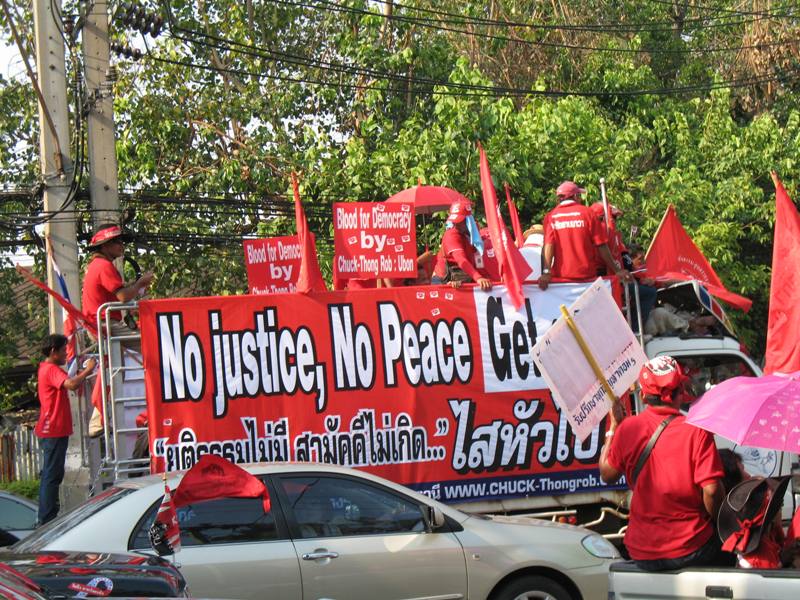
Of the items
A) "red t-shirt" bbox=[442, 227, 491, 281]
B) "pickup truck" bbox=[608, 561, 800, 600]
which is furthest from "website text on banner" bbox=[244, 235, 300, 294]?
"pickup truck" bbox=[608, 561, 800, 600]

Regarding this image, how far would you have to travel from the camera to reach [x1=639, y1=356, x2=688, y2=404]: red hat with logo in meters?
5.42

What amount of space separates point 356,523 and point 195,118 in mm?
13890

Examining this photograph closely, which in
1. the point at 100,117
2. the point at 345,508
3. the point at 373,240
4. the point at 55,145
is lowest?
the point at 345,508

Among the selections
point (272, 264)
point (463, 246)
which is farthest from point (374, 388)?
point (272, 264)

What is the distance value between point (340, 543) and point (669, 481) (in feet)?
7.26

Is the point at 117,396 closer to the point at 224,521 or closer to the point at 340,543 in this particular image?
the point at 224,521

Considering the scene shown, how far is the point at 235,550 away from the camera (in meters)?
6.35

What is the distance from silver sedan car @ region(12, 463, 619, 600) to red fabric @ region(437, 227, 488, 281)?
291 cm

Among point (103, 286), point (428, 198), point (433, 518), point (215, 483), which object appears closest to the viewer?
point (215, 483)

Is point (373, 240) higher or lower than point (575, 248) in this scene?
higher

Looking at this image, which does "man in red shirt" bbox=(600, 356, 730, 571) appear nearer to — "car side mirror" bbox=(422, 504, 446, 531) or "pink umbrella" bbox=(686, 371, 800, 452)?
"pink umbrella" bbox=(686, 371, 800, 452)

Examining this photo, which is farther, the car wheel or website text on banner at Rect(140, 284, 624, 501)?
website text on banner at Rect(140, 284, 624, 501)

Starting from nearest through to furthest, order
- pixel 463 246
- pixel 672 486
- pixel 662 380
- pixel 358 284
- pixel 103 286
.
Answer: pixel 672 486, pixel 662 380, pixel 103 286, pixel 463 246, pixel 358 284

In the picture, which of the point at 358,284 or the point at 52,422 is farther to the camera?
the point at 358,284
